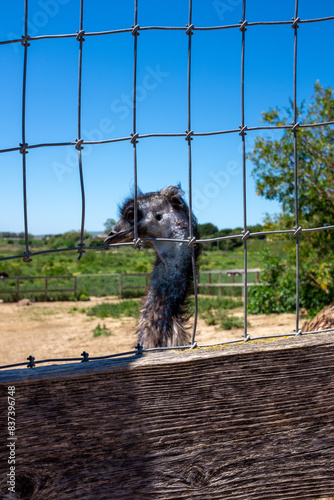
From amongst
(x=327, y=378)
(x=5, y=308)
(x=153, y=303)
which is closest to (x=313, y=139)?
(x=153, y=303)

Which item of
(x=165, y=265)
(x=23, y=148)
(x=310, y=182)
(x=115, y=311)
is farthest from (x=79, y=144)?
(x=115, y=311)

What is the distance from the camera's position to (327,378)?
1271 millimetres

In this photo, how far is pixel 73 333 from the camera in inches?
505

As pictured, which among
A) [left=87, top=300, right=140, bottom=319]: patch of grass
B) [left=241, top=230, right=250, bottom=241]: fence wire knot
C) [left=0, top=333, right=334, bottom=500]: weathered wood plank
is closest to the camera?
[left=0, top=333, right=334, bottom=500]: weathered wood plank

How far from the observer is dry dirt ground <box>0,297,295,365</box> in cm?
978

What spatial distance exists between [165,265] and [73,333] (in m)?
10.5

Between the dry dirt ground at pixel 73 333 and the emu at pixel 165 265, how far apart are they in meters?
4.96

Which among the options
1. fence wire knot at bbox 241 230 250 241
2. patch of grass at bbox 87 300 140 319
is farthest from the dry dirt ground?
fence wire knot at bbox 241 230 250 241

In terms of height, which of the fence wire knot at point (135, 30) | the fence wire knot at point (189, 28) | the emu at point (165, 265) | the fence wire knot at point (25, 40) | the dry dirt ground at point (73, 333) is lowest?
the dry dirt ground at point (73, 333)

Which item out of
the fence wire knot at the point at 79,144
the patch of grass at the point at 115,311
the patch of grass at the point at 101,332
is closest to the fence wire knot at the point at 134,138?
the fence wire knot at the point at 79,144

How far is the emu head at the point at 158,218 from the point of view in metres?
2.93

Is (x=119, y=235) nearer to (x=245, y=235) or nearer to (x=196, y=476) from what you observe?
(x=245, y=235)

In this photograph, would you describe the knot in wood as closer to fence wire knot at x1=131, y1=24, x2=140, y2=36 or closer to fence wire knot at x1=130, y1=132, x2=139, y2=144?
fence wire knot at x1=130, y1=132, x2=139, y2=144

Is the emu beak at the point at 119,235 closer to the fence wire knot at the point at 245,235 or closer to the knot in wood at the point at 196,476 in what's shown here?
the fence wire knot at the point at 245,235
